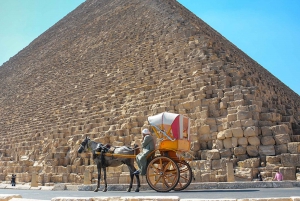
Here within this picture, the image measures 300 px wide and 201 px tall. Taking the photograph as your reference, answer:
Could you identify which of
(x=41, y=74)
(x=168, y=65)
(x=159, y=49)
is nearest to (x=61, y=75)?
(x=41, y=74)

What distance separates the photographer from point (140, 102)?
1083 cm

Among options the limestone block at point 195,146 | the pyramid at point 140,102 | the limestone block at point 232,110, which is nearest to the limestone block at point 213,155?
the pyramid at point 140,102

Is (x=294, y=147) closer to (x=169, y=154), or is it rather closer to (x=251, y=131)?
(x=251, y=131)

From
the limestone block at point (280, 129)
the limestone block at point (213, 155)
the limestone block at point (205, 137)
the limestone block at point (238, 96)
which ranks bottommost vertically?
the limestone block at point (213, 155)

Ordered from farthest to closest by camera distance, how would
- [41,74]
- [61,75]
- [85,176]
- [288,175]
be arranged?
[41,74], [61,75], [85,176], [288,175]

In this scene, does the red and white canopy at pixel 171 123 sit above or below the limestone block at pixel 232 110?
below

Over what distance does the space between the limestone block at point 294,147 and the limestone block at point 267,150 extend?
0.34 metres

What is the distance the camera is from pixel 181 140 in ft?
18.3

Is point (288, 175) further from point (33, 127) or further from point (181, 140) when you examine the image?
point (33, 127)

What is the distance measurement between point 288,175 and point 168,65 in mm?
5874

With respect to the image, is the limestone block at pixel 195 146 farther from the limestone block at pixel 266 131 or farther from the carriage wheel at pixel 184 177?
the carriage wheel at pixel 184 177

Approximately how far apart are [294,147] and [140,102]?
4849 mm

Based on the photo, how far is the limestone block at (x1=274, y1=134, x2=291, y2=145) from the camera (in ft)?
24.7

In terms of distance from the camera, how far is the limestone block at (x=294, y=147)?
7.30 meters
